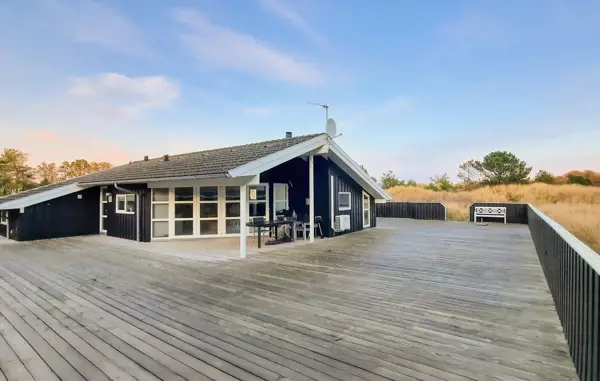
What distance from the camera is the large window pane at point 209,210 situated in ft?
34.4

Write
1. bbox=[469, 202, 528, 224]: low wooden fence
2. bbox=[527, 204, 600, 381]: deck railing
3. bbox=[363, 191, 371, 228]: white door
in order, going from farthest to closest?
bbox=[469, 202, 528, 224]: low wooden fence, bbox=[363, 191, 371, 228]: white door, bbox=[527, 204, 600, 381]: deck railing

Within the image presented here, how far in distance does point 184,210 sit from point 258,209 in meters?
2.43

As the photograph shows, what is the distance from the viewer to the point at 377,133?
19.1 meters

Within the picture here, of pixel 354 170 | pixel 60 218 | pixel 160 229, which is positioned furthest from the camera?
pixel 354 170

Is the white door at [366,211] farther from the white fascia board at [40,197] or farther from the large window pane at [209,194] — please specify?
the white fascia board at [40,197]

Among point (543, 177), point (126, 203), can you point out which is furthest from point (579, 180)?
point (126, 203)

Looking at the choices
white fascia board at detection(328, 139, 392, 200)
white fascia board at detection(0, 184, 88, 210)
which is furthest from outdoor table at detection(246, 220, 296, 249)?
white fascia board at detection(0, 184, 88, 210)

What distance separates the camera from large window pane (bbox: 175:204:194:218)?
33.8ft

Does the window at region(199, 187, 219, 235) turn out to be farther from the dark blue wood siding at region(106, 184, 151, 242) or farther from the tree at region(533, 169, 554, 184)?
the tree at region(533, 169, 554, 184)

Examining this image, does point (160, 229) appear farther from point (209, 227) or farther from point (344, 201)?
point (344, 201)

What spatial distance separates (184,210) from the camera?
34.0 ft

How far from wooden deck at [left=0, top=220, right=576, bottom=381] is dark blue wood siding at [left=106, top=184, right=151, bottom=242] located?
3.04 m

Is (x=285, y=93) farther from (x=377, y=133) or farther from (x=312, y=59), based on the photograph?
(x=377, y=133)

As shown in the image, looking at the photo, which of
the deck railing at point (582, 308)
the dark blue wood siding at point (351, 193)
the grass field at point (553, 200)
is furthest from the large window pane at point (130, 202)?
the grass field at point (553, 200)
